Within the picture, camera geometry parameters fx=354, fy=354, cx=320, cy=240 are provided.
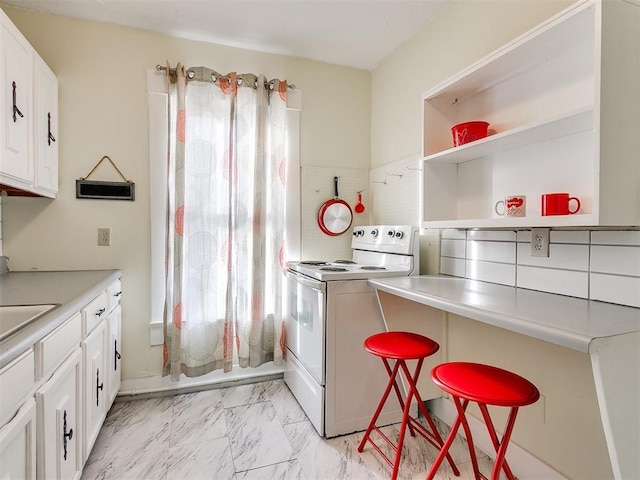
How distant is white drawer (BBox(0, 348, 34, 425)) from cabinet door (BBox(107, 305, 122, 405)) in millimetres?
1019

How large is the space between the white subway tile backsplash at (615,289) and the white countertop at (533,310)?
2cm

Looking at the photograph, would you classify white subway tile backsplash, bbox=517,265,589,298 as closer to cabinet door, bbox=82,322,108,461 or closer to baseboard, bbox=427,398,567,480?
baseboard, bbox=427,398,567,480

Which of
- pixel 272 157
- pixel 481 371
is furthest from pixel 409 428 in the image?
pixel 272 157

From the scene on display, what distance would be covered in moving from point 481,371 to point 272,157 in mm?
1837

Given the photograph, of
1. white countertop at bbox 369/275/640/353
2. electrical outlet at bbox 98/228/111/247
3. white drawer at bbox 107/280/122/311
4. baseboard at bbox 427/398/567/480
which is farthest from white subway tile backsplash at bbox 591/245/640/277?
electrical outlet at bbox 98/228/111/247

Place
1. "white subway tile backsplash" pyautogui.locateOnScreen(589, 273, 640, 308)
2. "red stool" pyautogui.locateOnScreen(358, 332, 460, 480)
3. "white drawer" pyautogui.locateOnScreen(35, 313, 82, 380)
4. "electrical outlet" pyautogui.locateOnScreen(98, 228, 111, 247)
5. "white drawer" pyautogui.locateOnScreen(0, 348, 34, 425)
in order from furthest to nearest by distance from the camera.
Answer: "electrical outlet" pyautogui.locateOnScreen(98, 228, 111, 247) < "red stool" pyautogui.locateOnScreen(358, 332, 460, 480) < "white subway tile backsplash" pyautogui.locateOnScreen(589, 273, 640, 308) < "white drawer" pyautogui.locateOnScreen(35, 313, 82, 380) < "white drawer" pyautogui.locateOnScreen(0, 348, 34, 425)

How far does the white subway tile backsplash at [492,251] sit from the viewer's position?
1615 millimetres

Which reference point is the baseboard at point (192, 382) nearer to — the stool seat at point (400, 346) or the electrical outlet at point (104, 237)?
the electrical outlet at point (104, 237)

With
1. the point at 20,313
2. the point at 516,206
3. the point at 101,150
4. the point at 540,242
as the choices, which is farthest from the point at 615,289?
the point at 101,150

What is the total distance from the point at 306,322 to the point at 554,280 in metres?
1.28

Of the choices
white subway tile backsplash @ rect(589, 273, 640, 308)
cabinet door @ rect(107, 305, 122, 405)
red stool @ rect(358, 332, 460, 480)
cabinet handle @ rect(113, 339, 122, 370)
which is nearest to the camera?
white subway tile backsplash @ rect(589, 273, 640, 308)

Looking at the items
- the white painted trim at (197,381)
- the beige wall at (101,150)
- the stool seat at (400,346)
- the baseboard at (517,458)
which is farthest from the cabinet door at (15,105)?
the baseboard at (517,458)

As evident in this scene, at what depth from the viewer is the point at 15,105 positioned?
159 cm

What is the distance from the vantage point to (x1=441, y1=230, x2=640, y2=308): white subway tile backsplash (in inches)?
47.0
